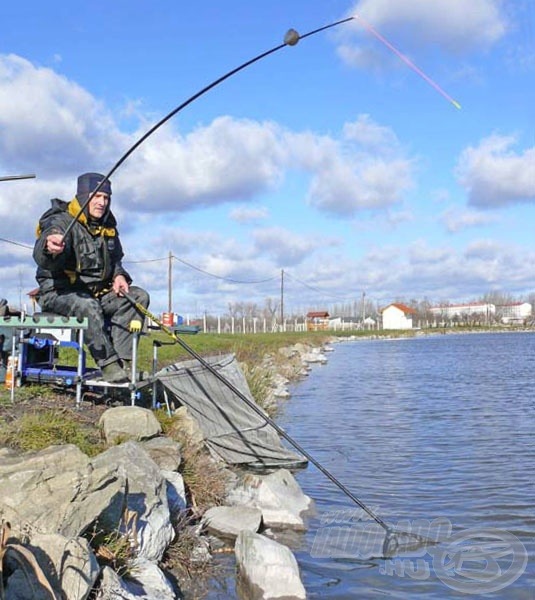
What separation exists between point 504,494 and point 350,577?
3441mm

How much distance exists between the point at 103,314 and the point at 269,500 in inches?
→ 103

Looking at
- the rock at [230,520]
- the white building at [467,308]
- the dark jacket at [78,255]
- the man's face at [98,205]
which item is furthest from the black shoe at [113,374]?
the white building at [467,308]

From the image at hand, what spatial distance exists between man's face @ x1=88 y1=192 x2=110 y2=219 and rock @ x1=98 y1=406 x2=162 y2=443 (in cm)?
216

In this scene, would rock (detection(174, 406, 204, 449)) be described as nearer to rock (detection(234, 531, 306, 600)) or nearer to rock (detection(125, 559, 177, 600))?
rock (detection(234, 531, 306, 600))

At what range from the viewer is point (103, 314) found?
7836 mm

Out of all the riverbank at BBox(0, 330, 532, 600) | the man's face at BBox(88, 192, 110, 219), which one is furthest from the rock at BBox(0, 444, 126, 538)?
the man's face at BBox(88, 192, 110, 219)

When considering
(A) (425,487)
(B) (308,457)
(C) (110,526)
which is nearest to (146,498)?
(C) (110,526)

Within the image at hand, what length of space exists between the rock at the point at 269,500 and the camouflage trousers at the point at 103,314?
6.11ft

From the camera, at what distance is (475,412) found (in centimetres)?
1631

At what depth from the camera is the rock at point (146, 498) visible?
504cm

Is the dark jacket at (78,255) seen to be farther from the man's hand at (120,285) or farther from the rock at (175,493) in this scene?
the rock at (175,493)

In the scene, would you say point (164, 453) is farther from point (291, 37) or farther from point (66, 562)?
point (291, 37)

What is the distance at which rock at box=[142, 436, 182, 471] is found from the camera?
20.8 ft

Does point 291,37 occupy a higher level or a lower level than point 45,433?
higher
